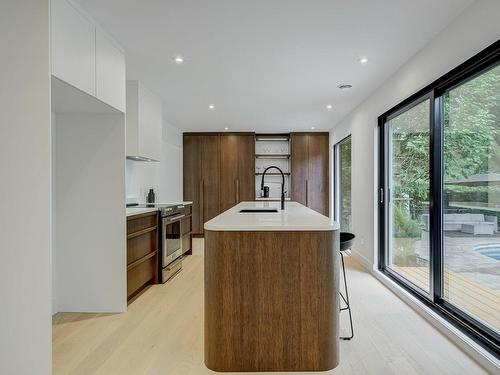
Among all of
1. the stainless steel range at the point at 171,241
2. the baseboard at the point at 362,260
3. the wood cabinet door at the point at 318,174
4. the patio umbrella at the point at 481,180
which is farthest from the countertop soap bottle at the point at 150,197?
the patio umbrella at the point at 481,180

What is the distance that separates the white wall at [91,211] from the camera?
3.25m

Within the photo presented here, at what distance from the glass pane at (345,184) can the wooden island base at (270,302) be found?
14.8 feet

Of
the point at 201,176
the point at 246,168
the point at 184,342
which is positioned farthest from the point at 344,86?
the point at 201,176

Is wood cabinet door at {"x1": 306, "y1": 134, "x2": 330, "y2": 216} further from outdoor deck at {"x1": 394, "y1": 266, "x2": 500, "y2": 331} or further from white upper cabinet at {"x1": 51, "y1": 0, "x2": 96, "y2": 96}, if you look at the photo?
white upper cabinet at {"x1": 51, "y1": 0, "x2": 96, "y2": 96}

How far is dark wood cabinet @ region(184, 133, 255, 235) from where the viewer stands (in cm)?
782

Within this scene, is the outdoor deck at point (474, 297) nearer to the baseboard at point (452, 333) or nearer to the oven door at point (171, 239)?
the baseboard at point (452, 333)

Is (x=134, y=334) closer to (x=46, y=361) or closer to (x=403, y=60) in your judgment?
(x=46, y=361)

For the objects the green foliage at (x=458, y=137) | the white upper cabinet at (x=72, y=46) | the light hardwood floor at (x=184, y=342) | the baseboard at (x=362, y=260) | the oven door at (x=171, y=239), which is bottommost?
the light hardwood floor at (x=184, y=342)

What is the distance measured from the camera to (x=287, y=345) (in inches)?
84.5

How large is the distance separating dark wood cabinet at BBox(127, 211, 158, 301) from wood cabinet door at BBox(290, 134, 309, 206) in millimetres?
4313

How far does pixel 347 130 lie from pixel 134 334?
16.1ft

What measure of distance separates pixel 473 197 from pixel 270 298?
177 cm

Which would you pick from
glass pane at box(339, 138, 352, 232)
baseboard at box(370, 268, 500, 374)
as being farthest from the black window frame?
glass pane at box(339, 138, 352, 232)

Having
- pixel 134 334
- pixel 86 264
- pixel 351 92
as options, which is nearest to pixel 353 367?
pixel 134 334
